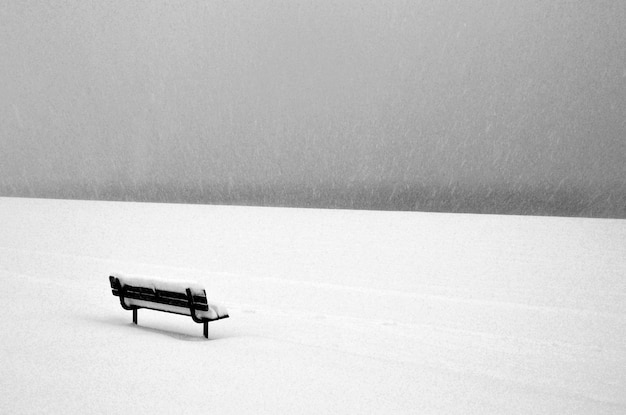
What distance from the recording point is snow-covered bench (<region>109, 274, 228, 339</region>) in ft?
20.0

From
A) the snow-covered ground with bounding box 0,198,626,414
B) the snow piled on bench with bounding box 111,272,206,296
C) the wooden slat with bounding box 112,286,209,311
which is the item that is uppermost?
the snow piled on bench with bounding box 111,272,206,296

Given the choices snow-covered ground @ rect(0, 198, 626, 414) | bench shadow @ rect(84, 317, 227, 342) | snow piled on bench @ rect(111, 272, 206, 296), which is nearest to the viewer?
snow-covered ground @ rect(0, 198, 626, 414)

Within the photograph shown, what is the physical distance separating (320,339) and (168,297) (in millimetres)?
1680

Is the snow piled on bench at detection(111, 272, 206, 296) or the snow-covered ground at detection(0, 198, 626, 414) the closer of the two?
the snow-covered ground at detection(0, 198, 626, 414)

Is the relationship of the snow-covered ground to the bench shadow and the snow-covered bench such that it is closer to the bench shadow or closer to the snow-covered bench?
the bench shadow

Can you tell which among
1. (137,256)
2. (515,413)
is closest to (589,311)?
(515,413)

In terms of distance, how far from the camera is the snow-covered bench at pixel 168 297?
6102 mm

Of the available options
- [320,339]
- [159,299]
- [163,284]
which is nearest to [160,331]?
[159,299]

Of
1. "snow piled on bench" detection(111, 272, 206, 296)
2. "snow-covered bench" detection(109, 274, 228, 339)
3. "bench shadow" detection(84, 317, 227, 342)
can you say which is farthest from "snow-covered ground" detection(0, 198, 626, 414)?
"snow piled on bench" detection(111, 272, 206, 296)

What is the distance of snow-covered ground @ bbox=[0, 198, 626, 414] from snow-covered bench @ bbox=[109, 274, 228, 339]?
26 cm

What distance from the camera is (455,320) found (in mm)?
7953

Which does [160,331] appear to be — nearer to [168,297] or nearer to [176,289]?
[168,297]

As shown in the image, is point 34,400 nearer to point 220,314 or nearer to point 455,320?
point 220,314

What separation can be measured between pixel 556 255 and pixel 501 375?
12677 millimetres
